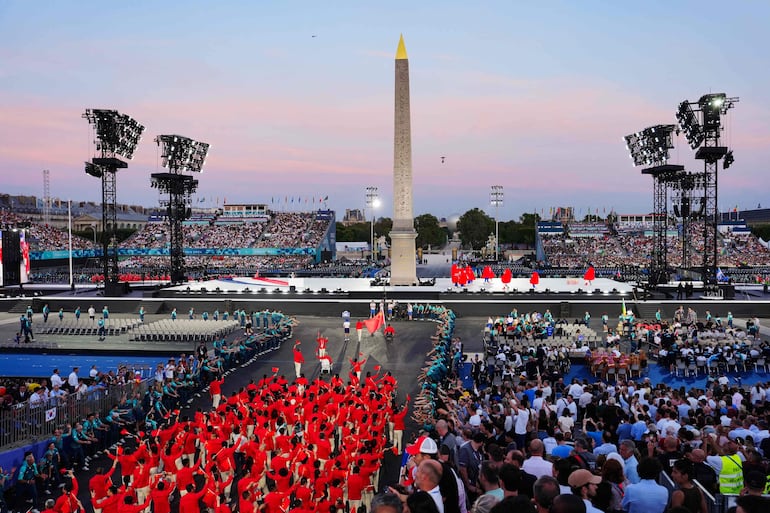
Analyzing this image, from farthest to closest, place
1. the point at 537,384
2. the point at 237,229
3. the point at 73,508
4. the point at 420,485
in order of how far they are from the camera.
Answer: the point at 237,229 < the point at 537,384 < the point at 73,508 < the point at 420,485

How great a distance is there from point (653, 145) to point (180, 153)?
3482 centimetres

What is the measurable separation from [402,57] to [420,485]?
118 ft

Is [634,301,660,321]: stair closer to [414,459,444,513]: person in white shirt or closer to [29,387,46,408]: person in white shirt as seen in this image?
[29,387,46,408]: person in white shirt

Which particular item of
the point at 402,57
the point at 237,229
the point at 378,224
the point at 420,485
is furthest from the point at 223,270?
the point at 378,224

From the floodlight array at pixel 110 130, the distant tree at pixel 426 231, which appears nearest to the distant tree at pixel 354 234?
the distant tree at pixel 426 231

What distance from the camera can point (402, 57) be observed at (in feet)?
124

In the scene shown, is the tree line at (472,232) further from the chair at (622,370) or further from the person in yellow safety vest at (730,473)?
the person in yellow safety vest at (730,473)

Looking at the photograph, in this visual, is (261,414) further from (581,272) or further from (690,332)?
(581,272)

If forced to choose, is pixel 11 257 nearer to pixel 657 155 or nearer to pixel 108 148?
pixel 108 148

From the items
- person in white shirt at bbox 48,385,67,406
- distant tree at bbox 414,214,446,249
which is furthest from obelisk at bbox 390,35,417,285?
distant tree at bbox 414,214,446,249

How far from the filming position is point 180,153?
45.3 m

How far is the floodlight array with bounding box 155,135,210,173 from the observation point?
4456cm

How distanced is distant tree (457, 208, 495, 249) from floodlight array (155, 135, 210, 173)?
79.2 m

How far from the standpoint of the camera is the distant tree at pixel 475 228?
120188 millimetres
